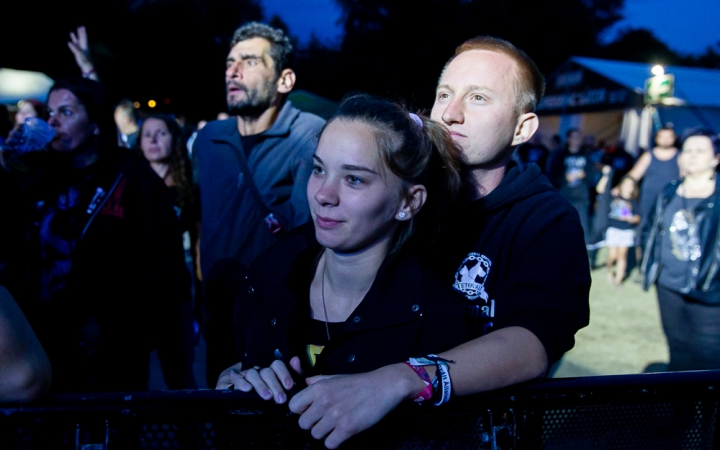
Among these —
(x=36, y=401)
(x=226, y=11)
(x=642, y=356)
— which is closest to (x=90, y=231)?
(x=36, y=401)

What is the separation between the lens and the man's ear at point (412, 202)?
161 cm

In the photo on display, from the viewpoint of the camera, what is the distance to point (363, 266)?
5.35ft

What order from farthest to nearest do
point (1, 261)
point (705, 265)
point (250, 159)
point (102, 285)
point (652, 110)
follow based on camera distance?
point (652, 110) → point (705, 265) → point (250, 159) → point (102, 285) → point (1, 261)

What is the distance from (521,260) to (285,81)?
207 centimetres

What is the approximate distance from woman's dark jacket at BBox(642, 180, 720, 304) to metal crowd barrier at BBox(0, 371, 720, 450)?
2.97 meters

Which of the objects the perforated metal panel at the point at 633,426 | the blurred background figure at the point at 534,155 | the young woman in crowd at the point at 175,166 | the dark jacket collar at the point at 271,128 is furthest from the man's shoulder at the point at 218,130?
the blurred background figure at the point at 534,155

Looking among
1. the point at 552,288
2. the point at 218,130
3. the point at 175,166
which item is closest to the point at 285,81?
the point at 218,130

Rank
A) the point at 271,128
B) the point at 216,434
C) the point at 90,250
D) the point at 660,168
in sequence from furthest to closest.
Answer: the point at 660,168, the point at 271,128, the point at 90,250, the point at 216,434

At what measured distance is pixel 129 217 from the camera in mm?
2592

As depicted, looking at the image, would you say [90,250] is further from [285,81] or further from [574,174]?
[574,174]

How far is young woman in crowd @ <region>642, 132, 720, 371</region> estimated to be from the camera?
12.9ft

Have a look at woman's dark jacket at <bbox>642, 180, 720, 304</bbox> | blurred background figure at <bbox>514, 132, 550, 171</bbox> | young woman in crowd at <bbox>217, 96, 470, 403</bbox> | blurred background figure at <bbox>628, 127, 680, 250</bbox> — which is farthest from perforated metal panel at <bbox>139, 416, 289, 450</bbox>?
blurred background figure at <bbox>514, 132, 550, 171</bbox>

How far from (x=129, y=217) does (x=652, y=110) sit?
574 inches

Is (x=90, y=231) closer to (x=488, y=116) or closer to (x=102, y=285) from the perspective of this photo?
(x=102, y=285)
